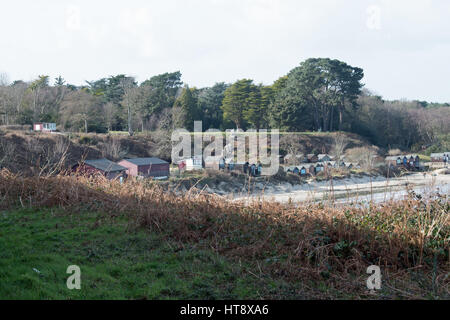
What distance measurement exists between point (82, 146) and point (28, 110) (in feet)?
31.5

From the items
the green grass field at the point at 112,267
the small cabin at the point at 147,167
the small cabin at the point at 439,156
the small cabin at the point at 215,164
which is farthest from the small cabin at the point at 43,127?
the small cabin at the point at 439,156

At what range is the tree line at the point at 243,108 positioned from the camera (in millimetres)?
41562

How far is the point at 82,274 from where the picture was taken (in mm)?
4027

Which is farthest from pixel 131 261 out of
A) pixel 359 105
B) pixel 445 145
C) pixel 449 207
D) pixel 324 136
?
pixel 359 105

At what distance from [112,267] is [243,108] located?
1949 inches

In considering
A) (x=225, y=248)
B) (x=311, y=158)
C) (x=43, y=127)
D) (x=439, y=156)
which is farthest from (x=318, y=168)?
(x=225, y=248)

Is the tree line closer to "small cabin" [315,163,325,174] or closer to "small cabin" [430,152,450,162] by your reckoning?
"small cabin" [430,152,450,162]

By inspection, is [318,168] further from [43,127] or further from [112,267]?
[112,267]

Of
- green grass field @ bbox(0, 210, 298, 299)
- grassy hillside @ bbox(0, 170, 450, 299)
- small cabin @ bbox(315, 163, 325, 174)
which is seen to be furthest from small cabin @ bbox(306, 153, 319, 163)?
green grass field @ bbox(0, 210, 298, 299)

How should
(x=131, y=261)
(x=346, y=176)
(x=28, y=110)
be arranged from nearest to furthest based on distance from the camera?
(x=131, y=261)
(x=346, y=176)
(x=28, y=110)

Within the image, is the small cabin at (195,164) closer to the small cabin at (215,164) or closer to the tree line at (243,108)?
the small cabin at (215,164)

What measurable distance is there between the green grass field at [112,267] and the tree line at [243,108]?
120 feet

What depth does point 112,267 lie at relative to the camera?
4.39 m
